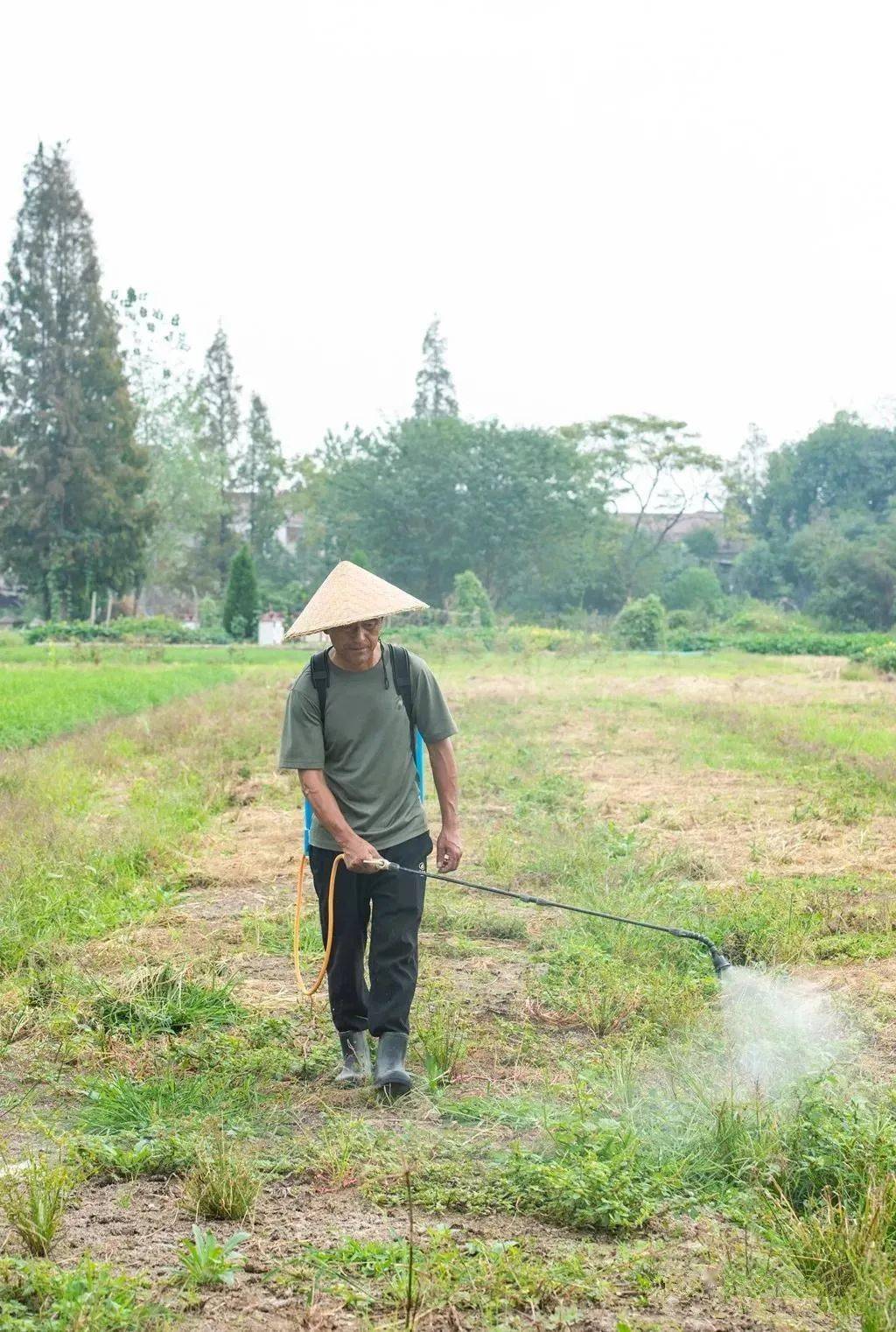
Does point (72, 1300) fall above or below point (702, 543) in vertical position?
below

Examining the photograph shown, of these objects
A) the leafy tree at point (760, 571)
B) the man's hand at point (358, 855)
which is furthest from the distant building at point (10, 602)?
the man's hand at point (358, 855)

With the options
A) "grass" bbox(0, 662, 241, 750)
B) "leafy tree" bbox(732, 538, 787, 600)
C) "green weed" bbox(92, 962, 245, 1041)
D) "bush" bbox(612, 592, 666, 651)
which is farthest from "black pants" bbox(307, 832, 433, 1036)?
"leafy tree" bbox(732, 538, 787, 600)

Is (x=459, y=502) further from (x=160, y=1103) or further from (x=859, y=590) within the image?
(x=160, y=1103)

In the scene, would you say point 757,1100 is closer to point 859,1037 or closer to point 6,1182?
point 859,1037

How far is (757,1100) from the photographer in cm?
399

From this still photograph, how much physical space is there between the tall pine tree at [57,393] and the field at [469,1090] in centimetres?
3836

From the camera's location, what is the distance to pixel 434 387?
220 feet

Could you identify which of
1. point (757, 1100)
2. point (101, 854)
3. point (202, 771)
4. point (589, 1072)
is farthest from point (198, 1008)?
point (202, 771)

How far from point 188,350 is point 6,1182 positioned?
60500 millimetres

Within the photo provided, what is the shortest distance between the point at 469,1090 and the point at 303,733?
53.3 inches

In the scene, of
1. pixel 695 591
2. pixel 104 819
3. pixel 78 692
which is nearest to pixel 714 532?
Result: pixel 695 591

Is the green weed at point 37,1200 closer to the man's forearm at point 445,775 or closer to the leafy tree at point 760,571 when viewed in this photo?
the man's forearm at point 445,775

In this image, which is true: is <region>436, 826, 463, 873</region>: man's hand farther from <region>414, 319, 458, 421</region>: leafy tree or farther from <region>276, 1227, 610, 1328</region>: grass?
<region>414, 319, 458, 421</region>: leafy tree

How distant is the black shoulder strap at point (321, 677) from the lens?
4.93 meters
